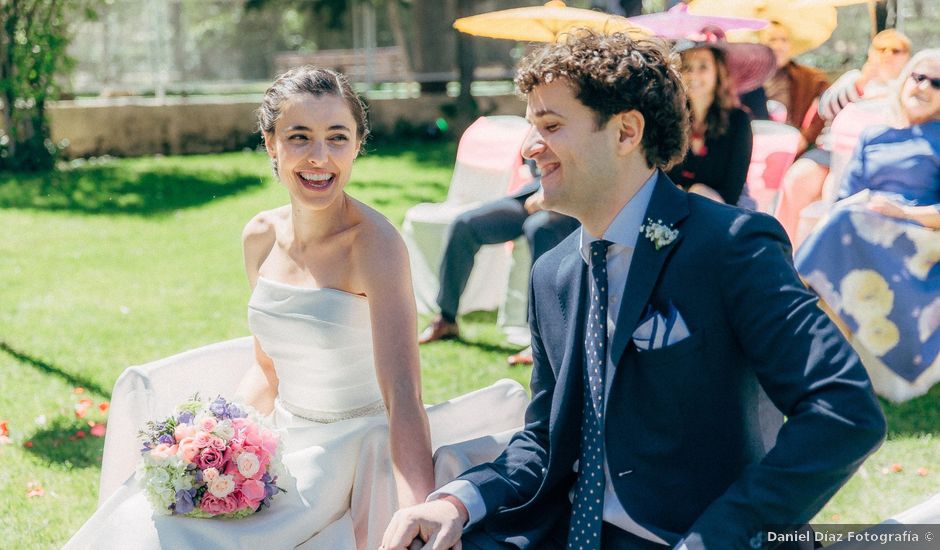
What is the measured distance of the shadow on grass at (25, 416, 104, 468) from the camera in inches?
178

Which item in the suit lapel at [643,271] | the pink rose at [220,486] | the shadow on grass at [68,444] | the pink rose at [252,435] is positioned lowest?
the shadow on grass at [68,444]

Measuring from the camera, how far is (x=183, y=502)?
2.27 m

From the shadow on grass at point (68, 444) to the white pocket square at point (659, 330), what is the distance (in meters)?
3.20

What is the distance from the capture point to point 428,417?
2.73 m

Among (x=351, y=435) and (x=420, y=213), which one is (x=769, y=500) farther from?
(x=420, y=213)

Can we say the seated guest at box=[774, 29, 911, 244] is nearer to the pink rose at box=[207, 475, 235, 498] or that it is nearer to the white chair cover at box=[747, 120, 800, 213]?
the white chair cover at box=[747, 120, 800, 213]

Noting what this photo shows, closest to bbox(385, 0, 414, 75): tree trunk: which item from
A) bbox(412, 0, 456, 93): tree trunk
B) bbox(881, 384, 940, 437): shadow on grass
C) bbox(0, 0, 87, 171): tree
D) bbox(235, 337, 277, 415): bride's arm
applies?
bbox(412, 0, 456, 93): tree trunk

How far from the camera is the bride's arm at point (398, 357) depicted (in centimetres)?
245

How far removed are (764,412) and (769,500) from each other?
0.34 meters

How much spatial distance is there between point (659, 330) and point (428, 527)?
60cm

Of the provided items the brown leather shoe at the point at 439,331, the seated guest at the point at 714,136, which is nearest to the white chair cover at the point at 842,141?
the seated guest at the point at 714,136

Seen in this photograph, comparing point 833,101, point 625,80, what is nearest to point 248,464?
point 625,80

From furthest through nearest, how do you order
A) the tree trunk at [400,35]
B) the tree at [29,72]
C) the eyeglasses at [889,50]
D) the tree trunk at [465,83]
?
the tree trunk at [400,35] < the tree trunk at [465,83] < the tree at [29,72] < the eyeglasses at [889,50]

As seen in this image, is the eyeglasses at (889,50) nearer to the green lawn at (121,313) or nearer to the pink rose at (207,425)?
the green lawn at (121,313)
